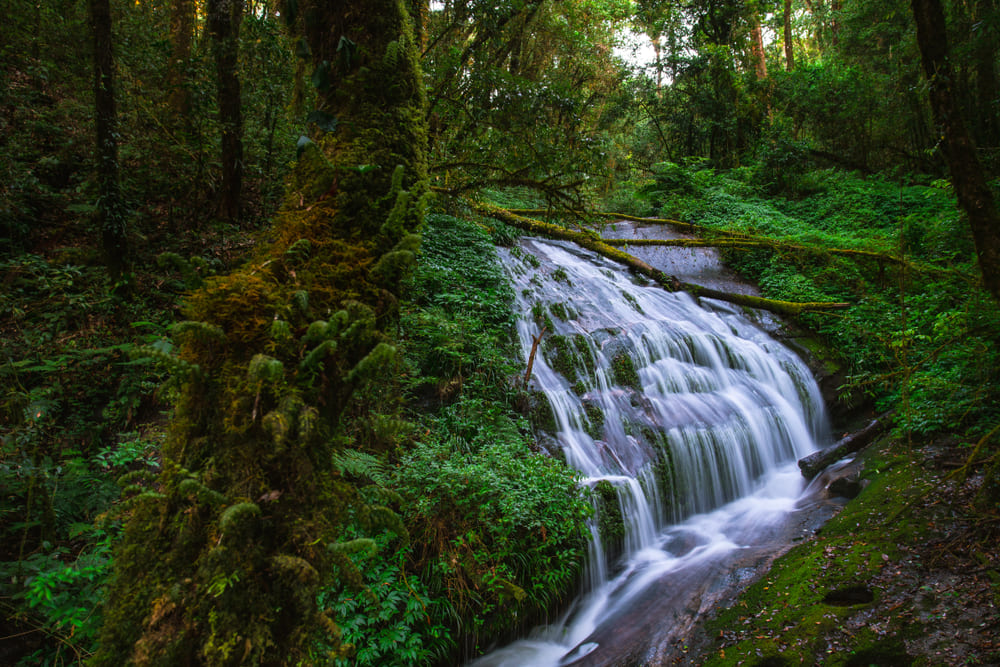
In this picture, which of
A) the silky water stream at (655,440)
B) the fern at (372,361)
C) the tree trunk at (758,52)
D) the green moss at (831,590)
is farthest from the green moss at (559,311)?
the tree trunk at (758,52)

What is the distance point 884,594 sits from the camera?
4.04m

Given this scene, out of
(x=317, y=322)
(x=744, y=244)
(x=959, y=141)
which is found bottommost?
(x=317, y=322)

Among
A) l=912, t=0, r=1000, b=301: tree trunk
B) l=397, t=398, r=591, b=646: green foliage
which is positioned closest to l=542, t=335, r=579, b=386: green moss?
l=397, t=398, r=591, b=646: green foliage

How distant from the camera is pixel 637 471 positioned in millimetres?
6902

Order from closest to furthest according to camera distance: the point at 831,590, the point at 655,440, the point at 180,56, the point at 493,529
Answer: the point at 831,590, the point at 493,529, the point at 655,440, the point at 180,56

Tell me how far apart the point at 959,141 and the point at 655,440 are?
488 cm

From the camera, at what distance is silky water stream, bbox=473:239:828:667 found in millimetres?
5109

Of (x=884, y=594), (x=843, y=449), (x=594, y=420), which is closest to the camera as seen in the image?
(x=884, y=594)

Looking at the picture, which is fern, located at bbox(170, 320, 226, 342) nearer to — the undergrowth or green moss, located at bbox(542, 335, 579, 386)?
the undergrowth

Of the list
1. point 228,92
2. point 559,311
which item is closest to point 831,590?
point 559,311

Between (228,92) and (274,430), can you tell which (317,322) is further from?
(228,92)

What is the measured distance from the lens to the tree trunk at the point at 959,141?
12.6ft

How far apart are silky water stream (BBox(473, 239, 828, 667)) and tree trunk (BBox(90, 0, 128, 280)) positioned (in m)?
5.68

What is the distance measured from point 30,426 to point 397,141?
4.33m
